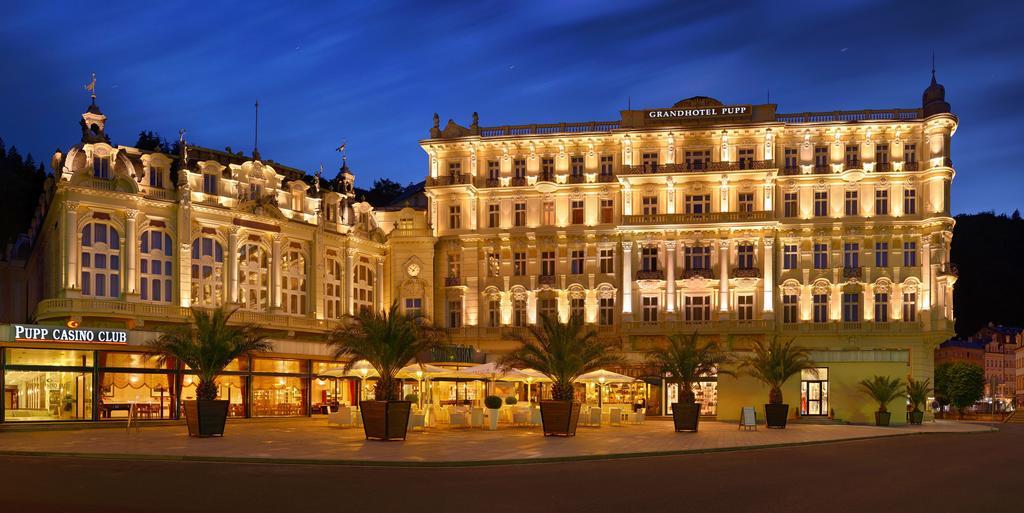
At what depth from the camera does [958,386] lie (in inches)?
3989

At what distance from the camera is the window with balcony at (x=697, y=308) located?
67.6m

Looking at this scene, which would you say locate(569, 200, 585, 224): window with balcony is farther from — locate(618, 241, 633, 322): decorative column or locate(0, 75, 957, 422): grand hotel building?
locate(618, 241, 633, 322): decorative column

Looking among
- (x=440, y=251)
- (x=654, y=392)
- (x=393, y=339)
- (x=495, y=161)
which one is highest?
(x=495, y=161)

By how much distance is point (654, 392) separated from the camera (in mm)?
64938

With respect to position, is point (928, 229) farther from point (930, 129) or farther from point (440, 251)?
A: point (440, 251)

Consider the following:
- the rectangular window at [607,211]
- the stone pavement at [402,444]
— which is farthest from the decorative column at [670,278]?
the stone pavement at [402,444]

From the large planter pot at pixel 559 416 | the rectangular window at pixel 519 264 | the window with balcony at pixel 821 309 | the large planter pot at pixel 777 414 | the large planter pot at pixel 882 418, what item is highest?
the rectangular window at pixel 519 264

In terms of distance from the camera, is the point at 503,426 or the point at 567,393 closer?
the point at 567,393

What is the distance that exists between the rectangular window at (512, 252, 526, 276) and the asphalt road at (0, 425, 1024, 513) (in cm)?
4127

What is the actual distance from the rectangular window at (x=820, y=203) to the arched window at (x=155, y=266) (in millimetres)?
40056

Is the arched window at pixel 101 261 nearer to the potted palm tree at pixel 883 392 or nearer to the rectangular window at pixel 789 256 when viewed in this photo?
the potted palm tree at pixel 883 392

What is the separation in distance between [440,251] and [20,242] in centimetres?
2972

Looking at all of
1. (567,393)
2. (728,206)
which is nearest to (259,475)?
(567,393)

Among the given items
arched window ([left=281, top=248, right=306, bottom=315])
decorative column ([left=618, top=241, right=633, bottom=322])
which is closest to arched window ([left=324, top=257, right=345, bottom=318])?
arched window ([left=281, top=248, right=306, bottom=315])
